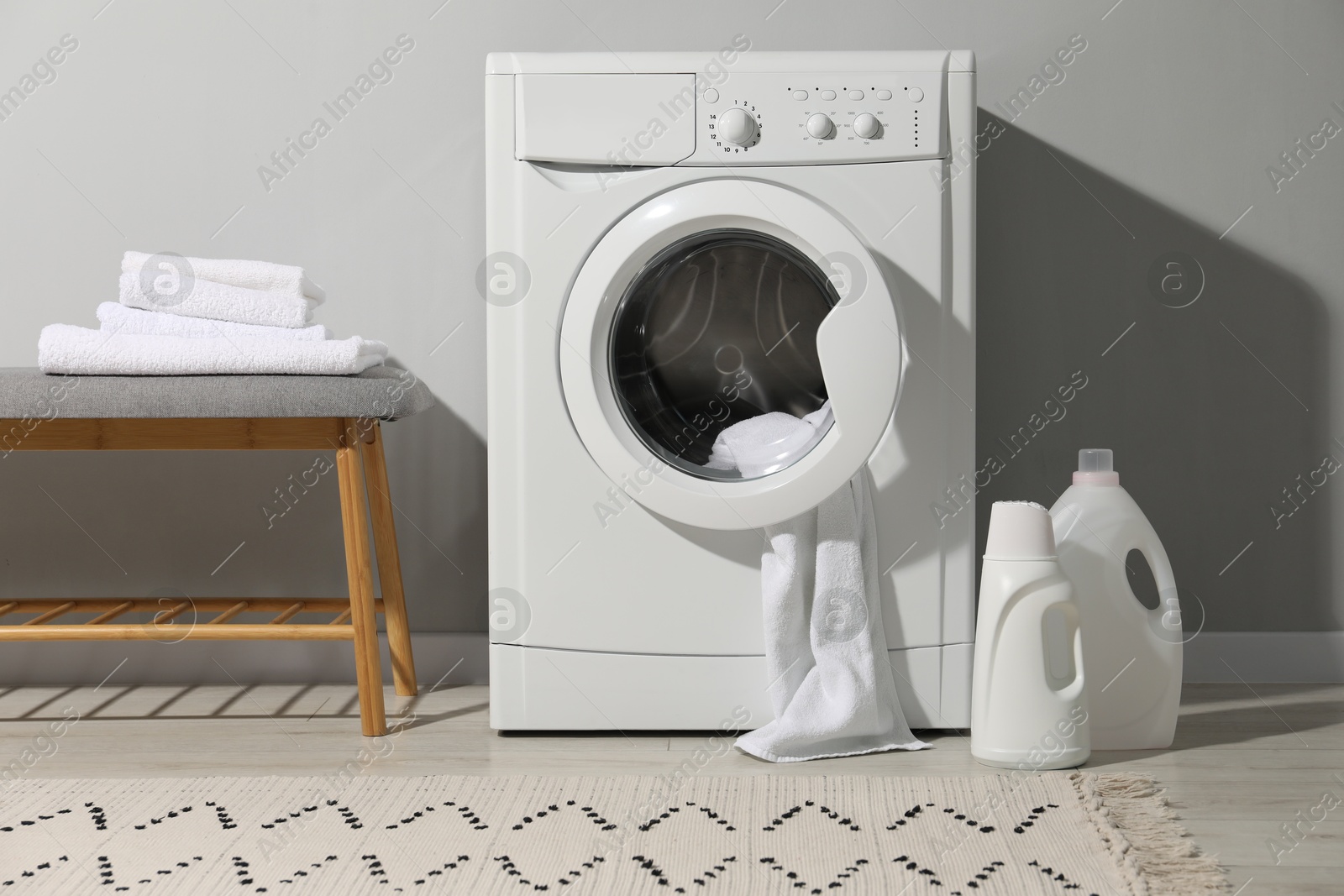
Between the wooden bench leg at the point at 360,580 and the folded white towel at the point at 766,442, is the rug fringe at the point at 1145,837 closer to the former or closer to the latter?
the folded white towel at the point at 766,442

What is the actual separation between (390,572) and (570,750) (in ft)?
1.47

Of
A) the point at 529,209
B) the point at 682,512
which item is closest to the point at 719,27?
the point at 529,209

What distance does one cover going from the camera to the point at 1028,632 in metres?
1.26

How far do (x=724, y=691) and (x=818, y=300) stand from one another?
0.54 m

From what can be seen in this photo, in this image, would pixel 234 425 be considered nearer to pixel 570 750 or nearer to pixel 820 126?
pixel 570 750

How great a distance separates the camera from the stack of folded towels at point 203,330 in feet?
4.43

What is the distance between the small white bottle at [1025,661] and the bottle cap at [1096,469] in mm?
170

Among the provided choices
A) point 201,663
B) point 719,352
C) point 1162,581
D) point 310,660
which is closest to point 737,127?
point 719,352

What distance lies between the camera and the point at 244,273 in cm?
145

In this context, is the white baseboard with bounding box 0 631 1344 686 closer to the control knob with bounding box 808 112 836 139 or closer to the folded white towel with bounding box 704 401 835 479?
the folded white towel with bounding box 704 401 835 479

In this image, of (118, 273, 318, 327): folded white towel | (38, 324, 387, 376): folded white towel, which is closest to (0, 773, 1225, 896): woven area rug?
(38, 324, 387, 376): folded white towel

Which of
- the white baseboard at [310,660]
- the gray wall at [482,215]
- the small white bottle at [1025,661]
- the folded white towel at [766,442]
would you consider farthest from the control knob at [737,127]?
the white baseboard at [310,660]

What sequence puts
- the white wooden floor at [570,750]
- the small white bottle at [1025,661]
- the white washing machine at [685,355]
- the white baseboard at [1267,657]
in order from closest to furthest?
1. the white wooden floor at [570,750]
2. the small white bottle at [1025,661]
3. the white washing machine at [685,355]
4. the white baseboard at [1267,657]

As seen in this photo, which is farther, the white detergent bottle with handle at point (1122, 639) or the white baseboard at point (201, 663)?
the white baseboard at point (201, 663)
